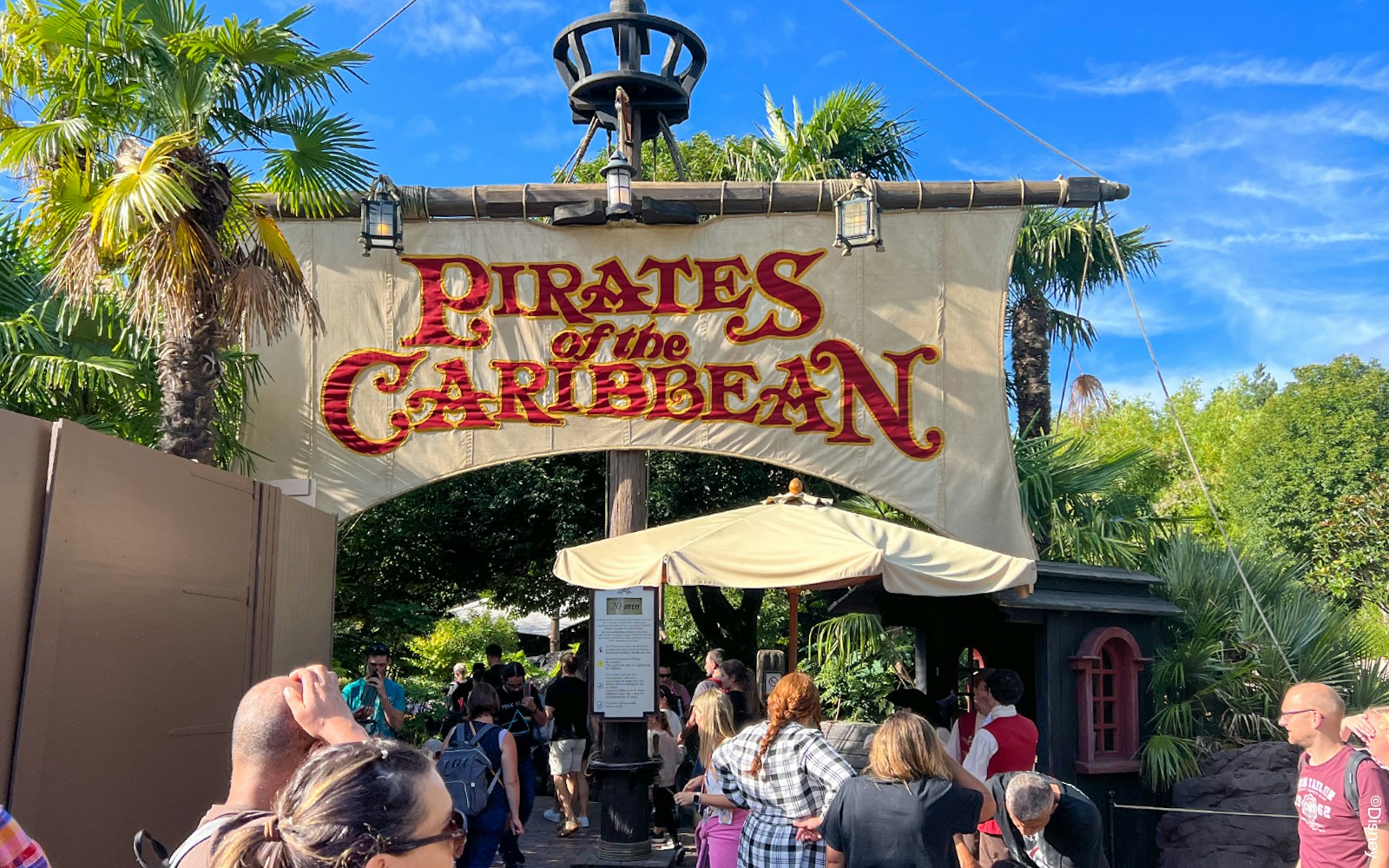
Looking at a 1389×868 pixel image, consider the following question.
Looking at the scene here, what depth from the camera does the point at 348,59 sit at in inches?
347

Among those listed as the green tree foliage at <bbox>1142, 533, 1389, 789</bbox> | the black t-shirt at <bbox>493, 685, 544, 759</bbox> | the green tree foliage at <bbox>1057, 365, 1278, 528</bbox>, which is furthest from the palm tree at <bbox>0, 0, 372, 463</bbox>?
the green tree foliage at <bbox>1057, 365, 1278, 528</bbox>

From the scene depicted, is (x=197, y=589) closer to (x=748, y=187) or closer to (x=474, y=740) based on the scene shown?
(x=474, y=740)

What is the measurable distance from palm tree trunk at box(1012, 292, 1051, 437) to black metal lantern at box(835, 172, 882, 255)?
7837 millimetres

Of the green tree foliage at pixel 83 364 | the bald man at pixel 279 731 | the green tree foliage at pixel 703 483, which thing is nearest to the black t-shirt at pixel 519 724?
the green tree foliage at pixel 83 364

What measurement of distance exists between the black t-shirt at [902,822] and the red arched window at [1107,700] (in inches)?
174

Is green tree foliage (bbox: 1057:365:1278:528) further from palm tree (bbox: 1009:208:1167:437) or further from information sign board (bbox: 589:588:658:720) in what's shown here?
information sign board (bbox: 589:588:658:720)

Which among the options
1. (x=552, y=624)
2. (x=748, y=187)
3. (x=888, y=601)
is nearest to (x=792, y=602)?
(x=888, y=601)

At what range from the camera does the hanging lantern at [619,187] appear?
991cm

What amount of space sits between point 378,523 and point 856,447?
337 inches

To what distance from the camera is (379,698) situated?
761cm

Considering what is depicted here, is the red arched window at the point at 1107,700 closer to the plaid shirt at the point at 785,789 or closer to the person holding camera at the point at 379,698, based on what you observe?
the plaid shirt at the point at 785,789

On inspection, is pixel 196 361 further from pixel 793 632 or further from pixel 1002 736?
pixel 1002 736

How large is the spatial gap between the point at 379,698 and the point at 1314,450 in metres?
33.2

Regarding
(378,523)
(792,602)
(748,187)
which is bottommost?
(792,602)
